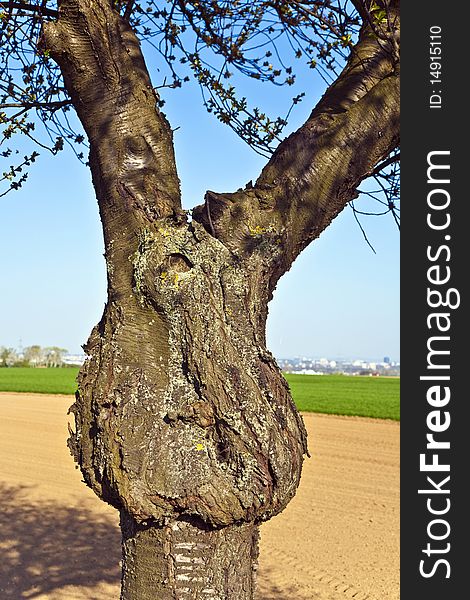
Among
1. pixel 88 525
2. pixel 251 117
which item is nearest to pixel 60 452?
pixel 88 525

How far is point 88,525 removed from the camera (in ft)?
31.3

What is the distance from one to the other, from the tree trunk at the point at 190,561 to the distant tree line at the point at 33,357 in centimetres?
5778

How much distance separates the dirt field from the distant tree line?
43934 millimetres

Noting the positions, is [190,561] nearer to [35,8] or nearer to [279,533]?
[35,8]

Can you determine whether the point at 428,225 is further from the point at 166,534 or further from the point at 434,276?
the point at 166,534

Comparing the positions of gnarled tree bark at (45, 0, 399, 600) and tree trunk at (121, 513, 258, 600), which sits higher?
gnarled tree bark at (45, 0, 399, 600)

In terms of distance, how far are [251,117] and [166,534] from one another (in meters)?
2.50

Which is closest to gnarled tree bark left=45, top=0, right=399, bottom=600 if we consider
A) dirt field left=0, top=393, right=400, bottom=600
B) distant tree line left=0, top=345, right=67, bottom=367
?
dirt field left=0, top=393, right=400, bottom=600

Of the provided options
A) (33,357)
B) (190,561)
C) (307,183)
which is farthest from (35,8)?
(33,357)

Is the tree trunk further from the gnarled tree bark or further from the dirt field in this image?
the dirt field

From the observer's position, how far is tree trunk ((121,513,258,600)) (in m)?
2.57

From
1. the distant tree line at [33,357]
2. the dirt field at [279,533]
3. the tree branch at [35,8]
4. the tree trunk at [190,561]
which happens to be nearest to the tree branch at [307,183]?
the tree trunk at [190,561]

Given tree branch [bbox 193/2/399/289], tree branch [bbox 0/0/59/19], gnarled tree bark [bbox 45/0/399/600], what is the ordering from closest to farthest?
1. gnarled tree bark [bbox 45/0/399/600]
2. tree branch [bbox 193/2/399/289]
3. tree branch [bbox 0/0/59/19]

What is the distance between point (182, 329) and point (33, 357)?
195 feet
